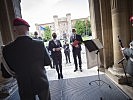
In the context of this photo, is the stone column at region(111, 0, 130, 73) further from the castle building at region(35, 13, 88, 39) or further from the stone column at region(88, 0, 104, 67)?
the castle building at region(35, 13, 88, 39)

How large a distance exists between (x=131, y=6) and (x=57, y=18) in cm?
5601

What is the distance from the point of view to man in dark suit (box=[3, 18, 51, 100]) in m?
2.36

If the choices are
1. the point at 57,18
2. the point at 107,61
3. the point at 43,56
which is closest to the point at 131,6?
the point at 107,61

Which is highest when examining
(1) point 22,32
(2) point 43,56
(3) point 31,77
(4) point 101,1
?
(4) point 101,1

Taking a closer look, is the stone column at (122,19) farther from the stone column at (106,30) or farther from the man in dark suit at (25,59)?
the man in dark suit at (25,59)

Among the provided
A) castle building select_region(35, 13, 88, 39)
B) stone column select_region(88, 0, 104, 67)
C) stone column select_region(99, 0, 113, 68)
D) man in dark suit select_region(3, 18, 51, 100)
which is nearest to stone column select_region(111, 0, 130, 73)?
stone column select_region(99, 0, 113, 68)

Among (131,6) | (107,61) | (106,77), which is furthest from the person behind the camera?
(107,61)

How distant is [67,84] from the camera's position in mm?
6012

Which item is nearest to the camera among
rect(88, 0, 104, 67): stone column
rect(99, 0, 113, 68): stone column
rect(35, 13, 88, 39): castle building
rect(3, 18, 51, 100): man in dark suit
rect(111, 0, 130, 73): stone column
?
rect(3, 18, 51, 100): man in dark suit

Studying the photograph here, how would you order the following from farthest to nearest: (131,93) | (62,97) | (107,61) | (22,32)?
(107,61)
(62,97)
(131,93)
(22,32)

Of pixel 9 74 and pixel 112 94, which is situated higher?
pixel 9 74

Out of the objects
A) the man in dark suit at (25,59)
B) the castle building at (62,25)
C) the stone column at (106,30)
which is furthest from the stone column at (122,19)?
the castle building at (62,25)

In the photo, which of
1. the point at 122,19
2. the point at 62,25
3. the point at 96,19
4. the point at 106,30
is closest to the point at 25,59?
the point at 122,19

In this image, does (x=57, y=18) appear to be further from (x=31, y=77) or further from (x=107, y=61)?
(x=31, y=77)
